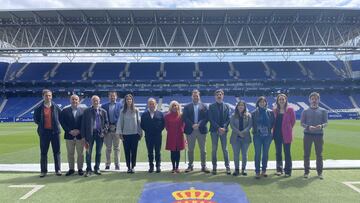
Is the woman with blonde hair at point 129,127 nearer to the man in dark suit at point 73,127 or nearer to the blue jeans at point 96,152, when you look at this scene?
the blue jeans at point 96,152

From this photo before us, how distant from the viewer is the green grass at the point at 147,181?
557 cm

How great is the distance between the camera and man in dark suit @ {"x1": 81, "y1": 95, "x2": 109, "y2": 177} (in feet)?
23.6

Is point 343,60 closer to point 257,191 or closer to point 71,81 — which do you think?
point 71,81

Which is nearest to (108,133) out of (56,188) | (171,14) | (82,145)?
(82,145)

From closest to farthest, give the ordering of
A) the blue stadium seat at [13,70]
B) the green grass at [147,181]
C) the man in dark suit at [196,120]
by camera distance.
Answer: the green grass at [147,181] → the man in dark suit at [196,120] → the blue stadium seat at [13,70]

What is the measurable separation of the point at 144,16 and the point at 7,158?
77.7ft

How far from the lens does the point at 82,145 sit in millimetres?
7406

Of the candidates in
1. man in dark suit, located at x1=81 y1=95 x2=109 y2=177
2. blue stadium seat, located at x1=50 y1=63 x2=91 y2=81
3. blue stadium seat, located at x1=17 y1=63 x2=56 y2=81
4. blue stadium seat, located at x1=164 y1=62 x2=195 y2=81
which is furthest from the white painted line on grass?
blue stadium seat, located at x1=17 y1=63 x2=56 y2=81

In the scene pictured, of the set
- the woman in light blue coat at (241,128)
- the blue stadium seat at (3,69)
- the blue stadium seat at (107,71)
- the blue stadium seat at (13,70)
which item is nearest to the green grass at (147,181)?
the woman in light blue coat at (241,128)

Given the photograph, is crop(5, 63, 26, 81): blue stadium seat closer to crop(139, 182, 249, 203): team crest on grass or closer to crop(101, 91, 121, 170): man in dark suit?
crop(101, 91, 121, 170): man in dark suit

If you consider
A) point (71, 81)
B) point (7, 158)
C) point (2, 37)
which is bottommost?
point (7, 158)

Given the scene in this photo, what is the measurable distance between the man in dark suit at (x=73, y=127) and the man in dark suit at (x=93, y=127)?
0.56 ft

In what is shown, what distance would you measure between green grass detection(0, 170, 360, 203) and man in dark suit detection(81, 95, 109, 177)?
20.0 inches

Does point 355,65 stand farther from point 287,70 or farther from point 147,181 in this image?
point 147,181
